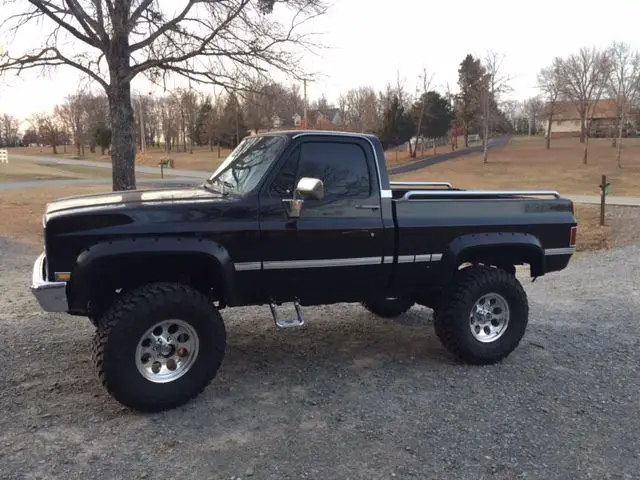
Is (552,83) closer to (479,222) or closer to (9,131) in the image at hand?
(479,222)

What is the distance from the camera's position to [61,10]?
12992mm

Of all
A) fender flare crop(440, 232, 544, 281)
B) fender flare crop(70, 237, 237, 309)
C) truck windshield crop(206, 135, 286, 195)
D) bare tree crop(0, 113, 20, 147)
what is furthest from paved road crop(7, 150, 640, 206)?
bare tree crop(0, 113, 20, 147)

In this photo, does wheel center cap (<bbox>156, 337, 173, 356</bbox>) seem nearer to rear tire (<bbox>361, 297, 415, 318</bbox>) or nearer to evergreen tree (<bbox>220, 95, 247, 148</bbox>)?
rear tire (<bbox>361, 297, 415, 318</bbox>)

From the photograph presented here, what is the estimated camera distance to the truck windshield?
14.9 feet

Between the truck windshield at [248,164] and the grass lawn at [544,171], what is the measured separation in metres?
27.5

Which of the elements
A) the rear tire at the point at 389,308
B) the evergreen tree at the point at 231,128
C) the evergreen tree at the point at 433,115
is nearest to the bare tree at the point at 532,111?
the evergreen tree at the point at 433,115

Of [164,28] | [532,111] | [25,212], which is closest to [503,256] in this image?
[164,28]

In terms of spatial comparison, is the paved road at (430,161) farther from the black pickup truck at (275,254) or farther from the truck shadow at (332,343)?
the black pickup truck at (275,254)

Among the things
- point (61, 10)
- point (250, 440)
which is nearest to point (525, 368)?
point (250, 440)

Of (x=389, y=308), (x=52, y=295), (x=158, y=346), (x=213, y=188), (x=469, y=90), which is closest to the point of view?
(x=52, y=295)

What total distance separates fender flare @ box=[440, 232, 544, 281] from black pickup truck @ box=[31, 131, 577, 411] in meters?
0.01

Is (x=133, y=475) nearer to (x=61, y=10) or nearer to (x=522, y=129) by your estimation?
(x=61, y=10)

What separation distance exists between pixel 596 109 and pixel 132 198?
80.5 meters

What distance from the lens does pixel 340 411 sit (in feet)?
13.6
